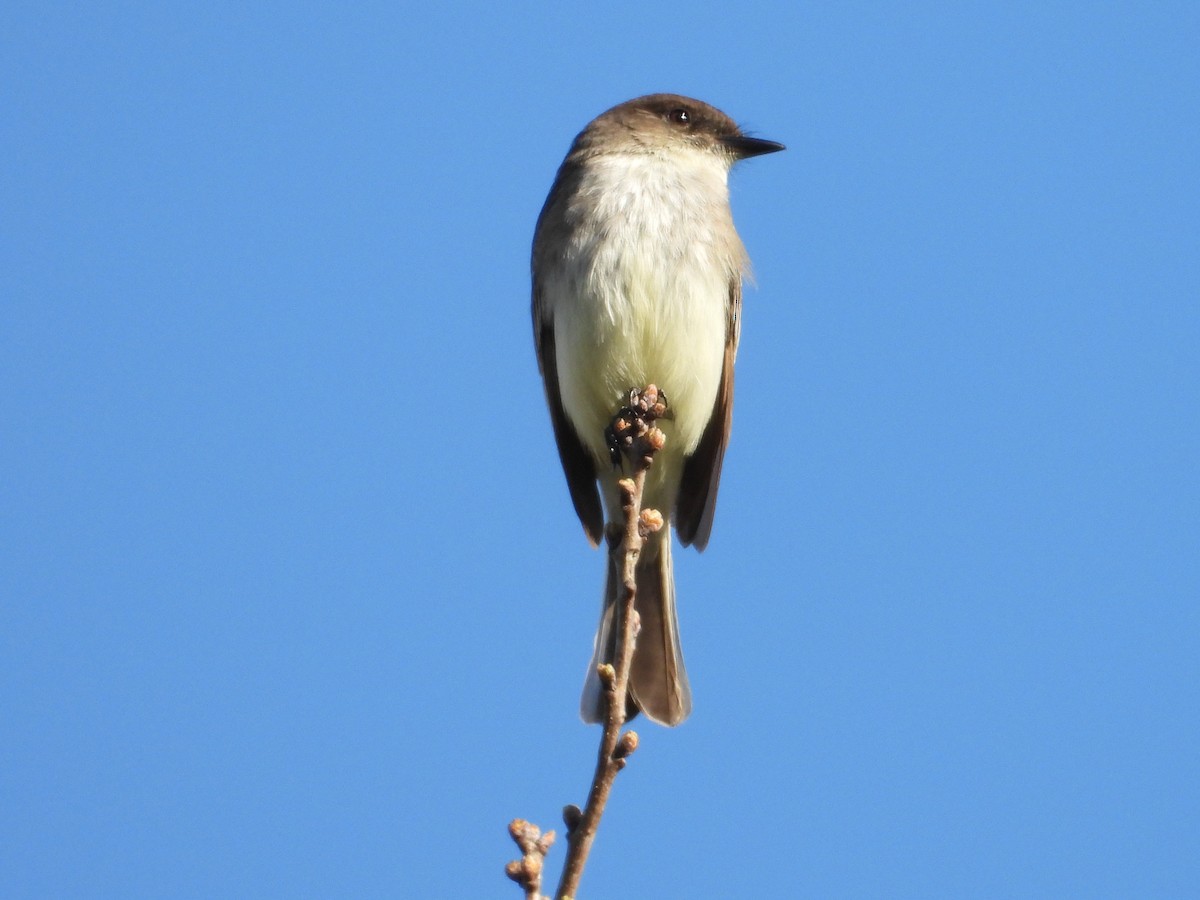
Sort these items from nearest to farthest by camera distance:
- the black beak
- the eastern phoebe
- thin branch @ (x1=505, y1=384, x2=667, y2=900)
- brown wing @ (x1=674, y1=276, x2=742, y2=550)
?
thin branch @ (x1=505, y1=384, x2=667, y2=900)
the eastern phoebe
brown wing @ (x1=674, y1=276, x2=742, y2=550)
the black beak

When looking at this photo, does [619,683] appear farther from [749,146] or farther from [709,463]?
[749,146]

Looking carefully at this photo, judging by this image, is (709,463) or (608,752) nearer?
(608,752)

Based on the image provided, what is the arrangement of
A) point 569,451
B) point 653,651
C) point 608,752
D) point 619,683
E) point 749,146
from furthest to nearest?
point 749,146 < point 569,451 < point 653,651 < point 619,683 < point 608,752

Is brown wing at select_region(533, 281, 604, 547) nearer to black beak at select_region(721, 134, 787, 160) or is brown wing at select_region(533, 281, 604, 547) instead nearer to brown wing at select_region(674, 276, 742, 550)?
brown wing at select_region(674, 276, 742, 550)

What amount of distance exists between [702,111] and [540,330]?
1.58 meters

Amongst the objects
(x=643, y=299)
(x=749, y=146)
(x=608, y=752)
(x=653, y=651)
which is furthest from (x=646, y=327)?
(x=608, y=752)

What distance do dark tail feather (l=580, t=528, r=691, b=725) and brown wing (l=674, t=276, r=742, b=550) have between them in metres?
0.15

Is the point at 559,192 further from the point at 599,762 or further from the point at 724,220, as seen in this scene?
the point at 599,762

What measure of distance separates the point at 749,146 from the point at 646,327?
6.00 ft

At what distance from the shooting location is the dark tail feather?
17.2ft

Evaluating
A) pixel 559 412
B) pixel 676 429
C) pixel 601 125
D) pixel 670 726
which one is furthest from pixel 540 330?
pixel 670 726

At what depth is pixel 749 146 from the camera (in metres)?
7.09

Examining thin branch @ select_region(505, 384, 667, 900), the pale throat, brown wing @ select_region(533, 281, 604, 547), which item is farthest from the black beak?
thin branch @ select_region(505, 384, 667, 900)

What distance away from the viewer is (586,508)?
6.49 m
